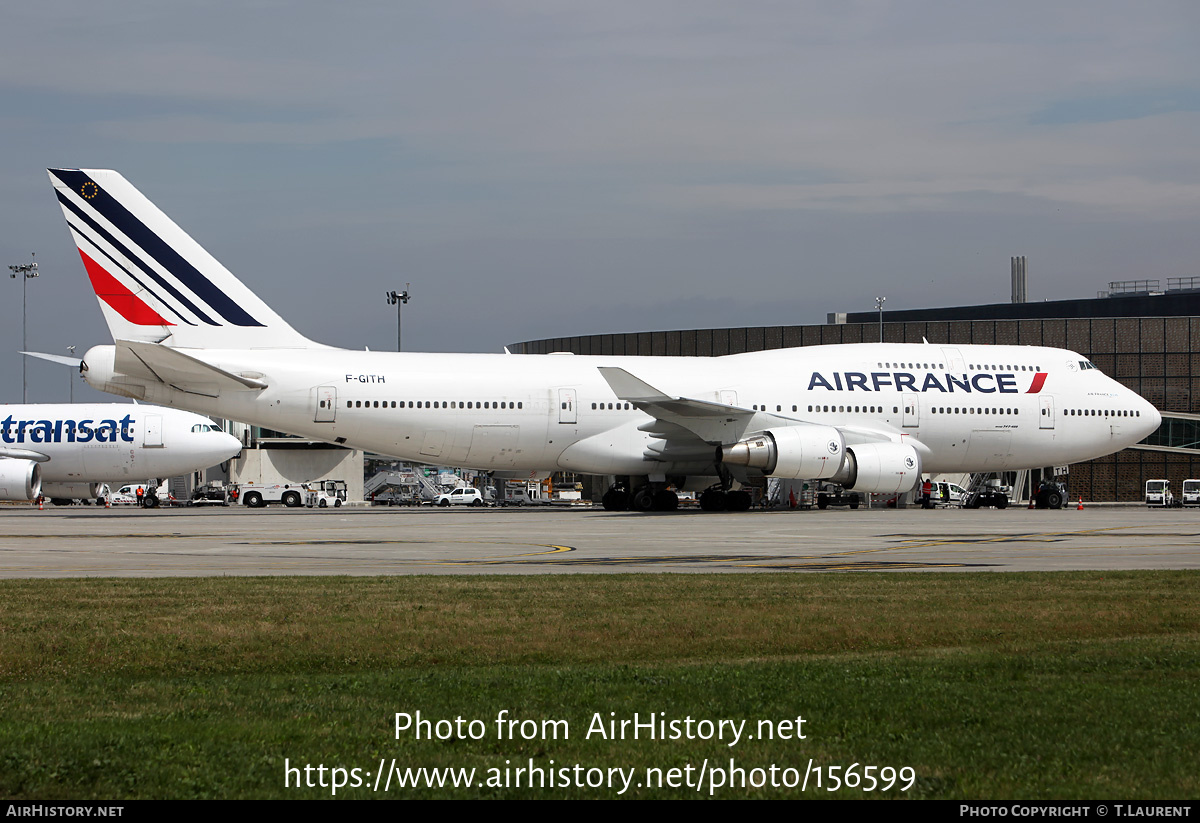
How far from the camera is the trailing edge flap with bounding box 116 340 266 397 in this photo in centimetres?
3203

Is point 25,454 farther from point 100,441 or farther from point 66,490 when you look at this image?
point 66,490

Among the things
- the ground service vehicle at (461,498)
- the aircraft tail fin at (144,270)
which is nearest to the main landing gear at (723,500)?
the aircraft tail fin at (144,270)

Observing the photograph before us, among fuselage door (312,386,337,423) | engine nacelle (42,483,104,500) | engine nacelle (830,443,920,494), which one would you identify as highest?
fuselage door (312,386,337,423)

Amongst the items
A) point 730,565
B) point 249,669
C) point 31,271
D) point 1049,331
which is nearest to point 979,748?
point 249,669

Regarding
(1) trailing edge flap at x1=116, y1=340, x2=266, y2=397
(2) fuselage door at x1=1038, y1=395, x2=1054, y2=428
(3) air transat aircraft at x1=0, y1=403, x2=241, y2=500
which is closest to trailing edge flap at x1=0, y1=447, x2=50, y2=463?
(3) air transat aircraft at x1=0, y1=403, x2=241, y2=500

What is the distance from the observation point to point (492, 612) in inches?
467

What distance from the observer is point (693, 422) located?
35906mm

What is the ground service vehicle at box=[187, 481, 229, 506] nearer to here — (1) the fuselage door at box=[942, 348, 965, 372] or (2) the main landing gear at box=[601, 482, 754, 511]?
(2) the main landing gear at box=[601, 482, 754, 511]

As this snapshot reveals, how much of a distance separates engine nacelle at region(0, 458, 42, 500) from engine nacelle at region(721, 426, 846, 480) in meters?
26.7

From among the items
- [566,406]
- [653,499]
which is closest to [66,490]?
[566,406]

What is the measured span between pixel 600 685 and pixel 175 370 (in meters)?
27.4
